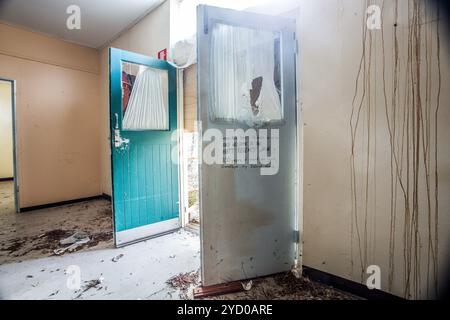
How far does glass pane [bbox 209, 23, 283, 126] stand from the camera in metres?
1.70

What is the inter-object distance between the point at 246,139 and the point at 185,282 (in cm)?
126

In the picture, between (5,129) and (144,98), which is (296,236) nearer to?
(144,98)

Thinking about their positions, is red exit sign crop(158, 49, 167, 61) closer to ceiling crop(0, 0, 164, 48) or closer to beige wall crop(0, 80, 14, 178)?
ceiling crop(0, 0, 164, 48)

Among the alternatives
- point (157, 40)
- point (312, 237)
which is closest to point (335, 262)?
point (312, 237)

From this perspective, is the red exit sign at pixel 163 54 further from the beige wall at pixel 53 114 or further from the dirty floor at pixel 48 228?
the dirty floor at pixel 48 228

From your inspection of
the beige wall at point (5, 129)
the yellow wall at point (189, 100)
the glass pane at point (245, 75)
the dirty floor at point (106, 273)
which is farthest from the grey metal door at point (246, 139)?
the beige wall at point (5, 129)

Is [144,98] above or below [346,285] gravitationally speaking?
above

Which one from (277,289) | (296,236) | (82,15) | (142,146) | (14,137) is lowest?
(277,289)

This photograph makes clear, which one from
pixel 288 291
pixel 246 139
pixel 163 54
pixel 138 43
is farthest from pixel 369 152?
pixel 138 43

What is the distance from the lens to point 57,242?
2543 millimetres

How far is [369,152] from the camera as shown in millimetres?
1553

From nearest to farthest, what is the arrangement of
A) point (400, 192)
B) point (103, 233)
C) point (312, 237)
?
point (400, 192)
point (312, 237)
point (103, 233)
